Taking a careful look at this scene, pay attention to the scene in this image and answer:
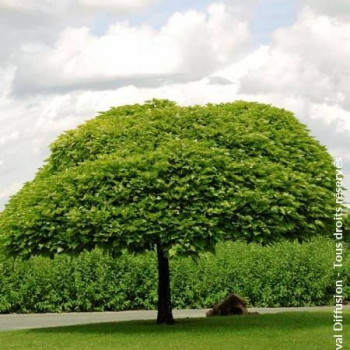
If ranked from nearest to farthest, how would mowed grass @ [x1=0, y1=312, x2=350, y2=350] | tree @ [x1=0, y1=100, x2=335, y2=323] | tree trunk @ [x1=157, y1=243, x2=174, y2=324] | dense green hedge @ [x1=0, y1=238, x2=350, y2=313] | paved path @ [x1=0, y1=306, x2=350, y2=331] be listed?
1. mowed grass @ [x1=0, y1=312, x2=350, y2=350]
2. tree @ [x1=0, y1=100, x2=335, y2=323]
3. tree trunk @ [x1=157, y1=243, x2=174, y2=324]
4. paved path @ [x1=0, y1=306, x2=350, y2=331]
5. dense green hedge @ [x1=0, y1=238, x2=350, y2=313]

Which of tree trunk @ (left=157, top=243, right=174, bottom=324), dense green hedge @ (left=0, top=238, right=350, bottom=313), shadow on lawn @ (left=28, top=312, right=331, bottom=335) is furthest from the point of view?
dense green hedge @ (left=0, top=238, right=350, bottom=313)

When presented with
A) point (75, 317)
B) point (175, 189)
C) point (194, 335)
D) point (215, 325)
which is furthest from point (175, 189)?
point (75, 317)

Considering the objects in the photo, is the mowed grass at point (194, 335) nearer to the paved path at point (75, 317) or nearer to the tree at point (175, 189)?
the tree at point (175, 189)

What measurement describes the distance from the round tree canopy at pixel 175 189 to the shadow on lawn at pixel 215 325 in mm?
1965

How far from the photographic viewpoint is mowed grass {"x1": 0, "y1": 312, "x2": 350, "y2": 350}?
13.6 metres

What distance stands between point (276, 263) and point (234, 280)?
1.35 metres

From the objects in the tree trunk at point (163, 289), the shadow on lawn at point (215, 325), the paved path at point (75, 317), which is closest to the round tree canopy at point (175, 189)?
the tree trunk at point (163, 289)

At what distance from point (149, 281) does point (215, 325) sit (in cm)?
704

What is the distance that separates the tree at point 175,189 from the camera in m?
14.0

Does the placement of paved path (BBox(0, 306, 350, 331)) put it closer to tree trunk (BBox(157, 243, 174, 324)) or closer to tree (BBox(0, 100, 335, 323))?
tree trunk (BBox(157, 243, 174, 324))

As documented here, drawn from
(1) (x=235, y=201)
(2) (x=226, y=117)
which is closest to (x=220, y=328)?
(1) (x=235, y=201)

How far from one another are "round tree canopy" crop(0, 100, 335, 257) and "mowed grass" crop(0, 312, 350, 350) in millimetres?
1623

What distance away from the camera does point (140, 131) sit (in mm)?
15312

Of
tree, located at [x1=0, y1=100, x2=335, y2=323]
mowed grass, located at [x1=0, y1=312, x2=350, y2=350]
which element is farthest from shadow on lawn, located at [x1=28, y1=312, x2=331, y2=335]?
tree, located at [x1=0, y1=100, x2=335, y2=323]
